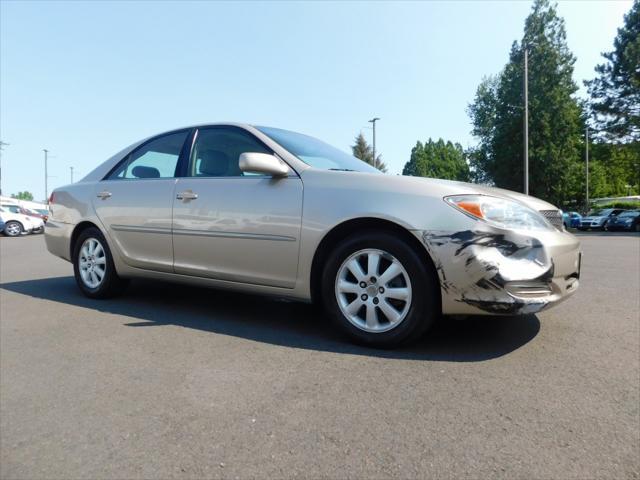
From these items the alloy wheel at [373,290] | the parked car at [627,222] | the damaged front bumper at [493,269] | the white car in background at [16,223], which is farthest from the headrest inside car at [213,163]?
the parked car at [627,222]

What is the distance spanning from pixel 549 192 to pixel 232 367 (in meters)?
41.2

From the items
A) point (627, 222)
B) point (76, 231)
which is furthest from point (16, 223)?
point (627, 222)

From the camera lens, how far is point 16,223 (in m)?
23.5

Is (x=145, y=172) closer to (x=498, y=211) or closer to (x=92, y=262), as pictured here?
(x=92, y=262)

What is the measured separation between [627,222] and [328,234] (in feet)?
105

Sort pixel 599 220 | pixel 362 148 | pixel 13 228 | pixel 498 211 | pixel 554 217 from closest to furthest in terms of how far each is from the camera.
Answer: pixel 498 211 → pixel 554 217 → pixel 13 228 → pixel 599 220 → pixel 362 148

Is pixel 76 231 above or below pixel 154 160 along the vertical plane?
below

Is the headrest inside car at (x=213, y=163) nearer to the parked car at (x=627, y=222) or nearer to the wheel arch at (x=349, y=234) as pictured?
the wheel arch at (x=349, y=234)

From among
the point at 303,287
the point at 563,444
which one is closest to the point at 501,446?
the point at 563,444

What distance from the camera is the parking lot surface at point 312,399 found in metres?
1.72

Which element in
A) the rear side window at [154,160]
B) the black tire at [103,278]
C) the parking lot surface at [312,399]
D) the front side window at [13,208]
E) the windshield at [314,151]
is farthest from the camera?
the front side window at [13,208]

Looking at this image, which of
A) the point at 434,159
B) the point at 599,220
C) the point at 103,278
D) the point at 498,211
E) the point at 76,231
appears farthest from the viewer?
the point at 434,159

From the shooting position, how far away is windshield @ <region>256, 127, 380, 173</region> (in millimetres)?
3605

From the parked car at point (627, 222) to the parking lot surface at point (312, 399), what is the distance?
30.1 m
